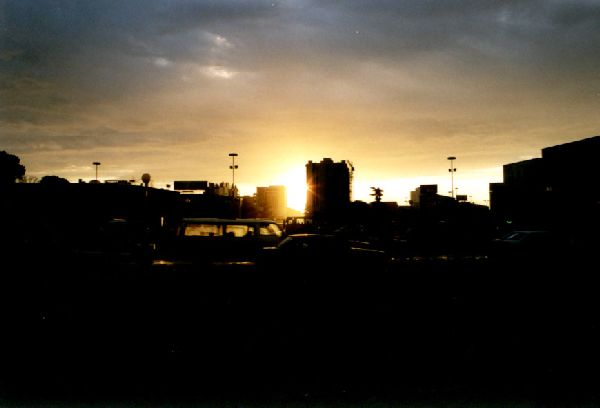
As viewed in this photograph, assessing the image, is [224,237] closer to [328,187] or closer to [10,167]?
[10,167]

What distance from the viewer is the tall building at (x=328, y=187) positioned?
8731cm

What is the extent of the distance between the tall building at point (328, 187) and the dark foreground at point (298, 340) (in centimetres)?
7516

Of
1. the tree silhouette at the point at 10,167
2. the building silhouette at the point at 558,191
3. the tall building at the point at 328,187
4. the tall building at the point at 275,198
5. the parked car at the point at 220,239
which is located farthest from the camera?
the tall building at the point at 275,198

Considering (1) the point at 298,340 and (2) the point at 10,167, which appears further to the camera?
(2) the point at 10,167

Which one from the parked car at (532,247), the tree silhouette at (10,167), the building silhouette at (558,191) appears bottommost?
the parked car at (532,247)

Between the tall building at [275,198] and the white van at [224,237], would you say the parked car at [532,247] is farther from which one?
the tall building at [275,198]

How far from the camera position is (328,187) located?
292 feet

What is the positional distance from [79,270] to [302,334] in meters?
9.72

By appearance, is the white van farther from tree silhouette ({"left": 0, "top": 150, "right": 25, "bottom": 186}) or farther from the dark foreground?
tree silhouette ({"left": 0, "top": 150, "right": 25, "bottom": 186})

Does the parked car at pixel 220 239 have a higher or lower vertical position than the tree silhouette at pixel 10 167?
lower

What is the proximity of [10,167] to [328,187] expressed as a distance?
177 ft

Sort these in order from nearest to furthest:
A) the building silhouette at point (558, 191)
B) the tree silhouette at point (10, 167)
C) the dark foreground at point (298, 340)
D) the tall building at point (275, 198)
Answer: the dark foreground at point (298, 340) < the building silhouette at point (558, 191) < the tree silhouette at point (10, 167) < the tall building at point (275, 198)

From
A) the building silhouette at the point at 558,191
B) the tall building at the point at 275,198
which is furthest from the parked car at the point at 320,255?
the tall building at the point at 275,198

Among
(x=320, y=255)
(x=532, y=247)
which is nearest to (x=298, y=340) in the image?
(x=320, y=255)
